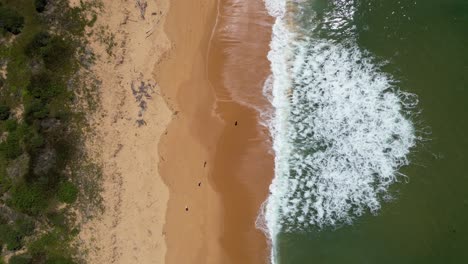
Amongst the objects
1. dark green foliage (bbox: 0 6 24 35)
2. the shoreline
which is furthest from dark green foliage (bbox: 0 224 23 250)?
dark green foliage (bbox: 0 6 24 35)

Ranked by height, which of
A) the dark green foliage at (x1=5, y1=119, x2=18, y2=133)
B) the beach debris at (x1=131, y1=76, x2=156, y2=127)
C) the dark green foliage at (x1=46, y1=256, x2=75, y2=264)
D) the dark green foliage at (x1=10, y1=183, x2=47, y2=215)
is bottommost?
the dark green foliage at (x1=46, y1=256, x2=75, y2=264)

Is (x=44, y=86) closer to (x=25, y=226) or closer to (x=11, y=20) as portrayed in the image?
(x=11, y=20)

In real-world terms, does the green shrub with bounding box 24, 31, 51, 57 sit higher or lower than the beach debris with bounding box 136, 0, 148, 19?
lower

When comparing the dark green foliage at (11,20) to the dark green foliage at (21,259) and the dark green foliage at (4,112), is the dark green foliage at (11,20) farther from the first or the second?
the dark green foliage at (21,259)

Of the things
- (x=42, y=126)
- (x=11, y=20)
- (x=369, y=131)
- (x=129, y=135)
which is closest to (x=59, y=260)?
(x=42, y=126)

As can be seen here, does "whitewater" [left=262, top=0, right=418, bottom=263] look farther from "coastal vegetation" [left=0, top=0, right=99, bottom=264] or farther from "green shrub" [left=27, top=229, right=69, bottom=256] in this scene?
"green shrub" [left=27, top=229, right=69, bottom=256]
